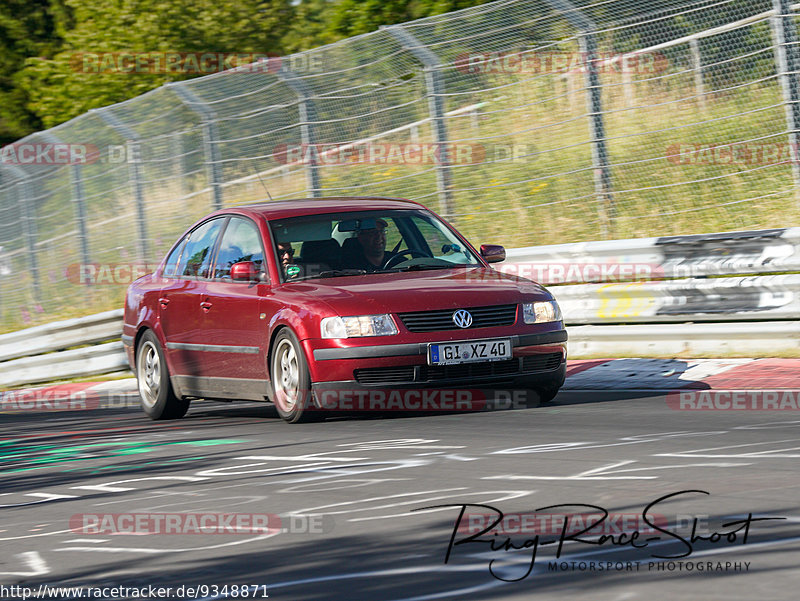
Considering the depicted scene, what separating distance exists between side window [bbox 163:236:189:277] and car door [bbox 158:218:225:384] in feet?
0.17

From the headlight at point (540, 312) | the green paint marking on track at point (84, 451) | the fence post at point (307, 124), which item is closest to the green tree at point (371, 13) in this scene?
the fence post at point (307, 124)

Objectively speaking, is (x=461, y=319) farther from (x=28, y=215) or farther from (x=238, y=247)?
(x=28, y=215)

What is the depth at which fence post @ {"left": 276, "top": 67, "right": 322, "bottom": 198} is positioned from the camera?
1609 centimetres

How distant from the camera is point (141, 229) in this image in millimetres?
19094

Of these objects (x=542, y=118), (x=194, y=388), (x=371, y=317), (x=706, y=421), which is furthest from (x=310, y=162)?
(x=706, y=421)

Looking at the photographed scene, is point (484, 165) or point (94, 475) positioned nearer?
point (94, 475)

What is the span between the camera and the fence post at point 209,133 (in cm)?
1683

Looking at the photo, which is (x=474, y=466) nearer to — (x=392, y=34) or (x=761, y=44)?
(x=761, y=44)

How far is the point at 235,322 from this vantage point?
998cm

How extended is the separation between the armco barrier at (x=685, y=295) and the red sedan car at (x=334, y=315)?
189cm

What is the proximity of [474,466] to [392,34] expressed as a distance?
866 centimetres

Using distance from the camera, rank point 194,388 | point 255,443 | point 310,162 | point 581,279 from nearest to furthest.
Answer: point 255,443 → point 194,388 → point 581,279 → point 310,162

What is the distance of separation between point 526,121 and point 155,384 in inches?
204

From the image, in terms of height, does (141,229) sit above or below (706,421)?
above
